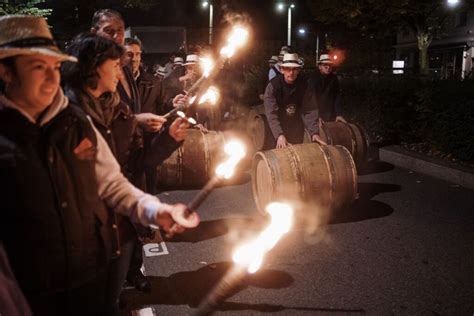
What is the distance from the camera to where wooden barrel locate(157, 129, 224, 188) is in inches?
359

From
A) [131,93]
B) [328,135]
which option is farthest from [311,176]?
[328,135]

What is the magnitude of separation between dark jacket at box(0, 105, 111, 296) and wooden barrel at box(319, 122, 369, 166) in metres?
8.15

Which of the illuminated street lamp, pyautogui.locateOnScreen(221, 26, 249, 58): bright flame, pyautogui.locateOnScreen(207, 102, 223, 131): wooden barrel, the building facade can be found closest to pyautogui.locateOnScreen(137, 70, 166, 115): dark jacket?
pyautogui.locateOnScreen(221, 26, 249, 58): bright flame

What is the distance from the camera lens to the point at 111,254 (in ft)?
8.93

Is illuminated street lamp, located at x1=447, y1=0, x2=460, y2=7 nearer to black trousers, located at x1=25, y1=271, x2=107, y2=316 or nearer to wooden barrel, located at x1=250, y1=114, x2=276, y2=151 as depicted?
wooden barrel, located at x1=250, y1=114, x2=276, y2=151

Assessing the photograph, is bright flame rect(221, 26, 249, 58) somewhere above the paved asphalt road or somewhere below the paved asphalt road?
above

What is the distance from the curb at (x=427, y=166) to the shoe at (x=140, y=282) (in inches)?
250

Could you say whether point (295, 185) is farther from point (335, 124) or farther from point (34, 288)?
point (34, 288)

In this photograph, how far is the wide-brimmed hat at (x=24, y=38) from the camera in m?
2.21

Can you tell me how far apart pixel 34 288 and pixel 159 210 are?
0.66 metres

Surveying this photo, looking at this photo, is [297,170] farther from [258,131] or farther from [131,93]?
[258,131]

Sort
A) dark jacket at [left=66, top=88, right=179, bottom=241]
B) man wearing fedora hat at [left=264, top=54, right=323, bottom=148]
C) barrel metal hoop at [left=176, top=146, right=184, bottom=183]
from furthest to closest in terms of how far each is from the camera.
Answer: barrel metal hoop at [left=176, top=146, right=184, bottom=183], man wearing fedora hat at [left=264, top=54, right=323, bottom=148], dark jacket at [left=66, top=88, right=179, bottom=241]

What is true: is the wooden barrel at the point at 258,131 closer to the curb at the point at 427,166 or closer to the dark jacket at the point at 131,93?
the curb at the point at 427,166

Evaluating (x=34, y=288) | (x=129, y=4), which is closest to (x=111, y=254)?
(x=34, y=288)
